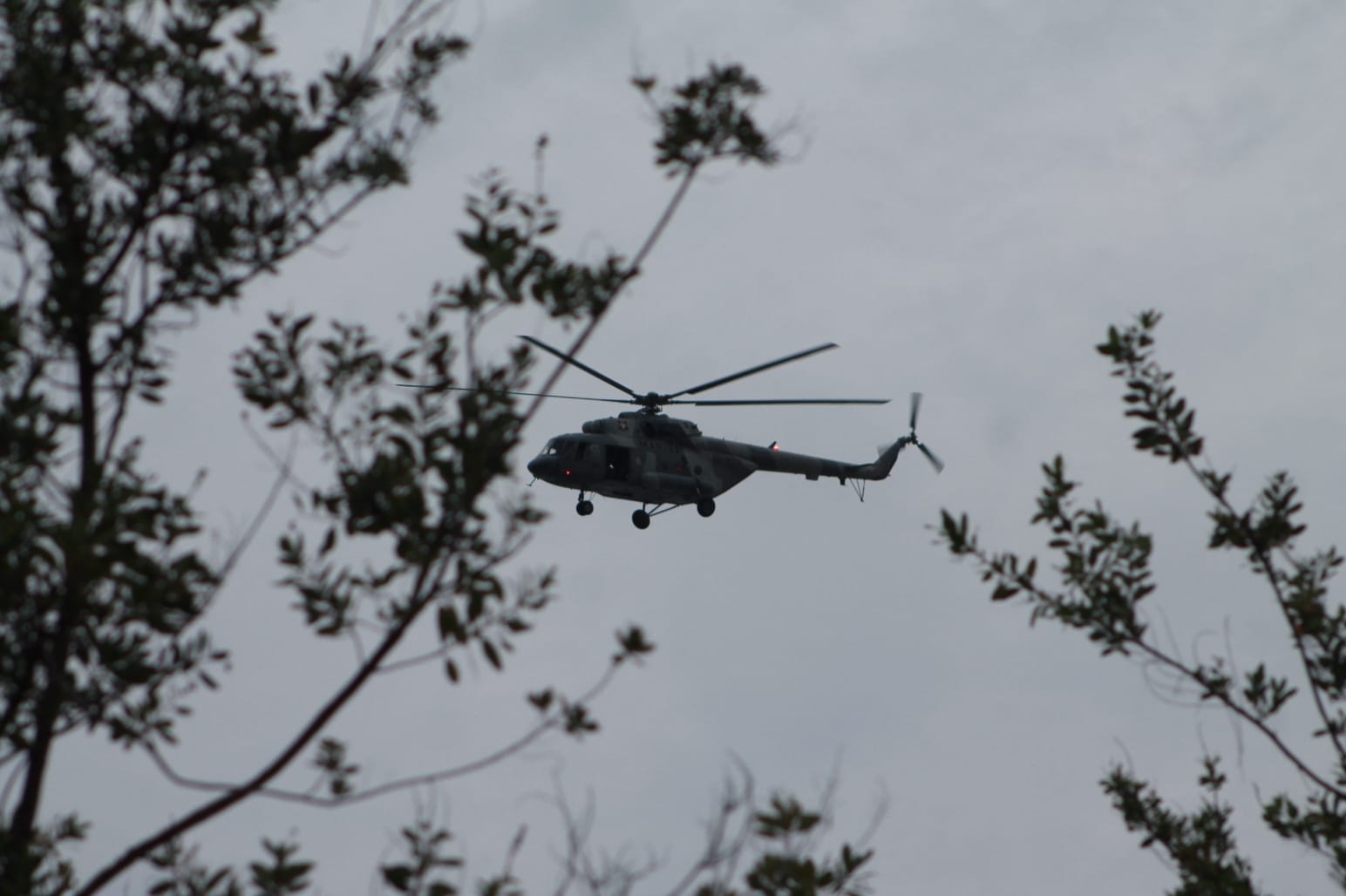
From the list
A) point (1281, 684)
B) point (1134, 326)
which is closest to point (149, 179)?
point (1134, 326)

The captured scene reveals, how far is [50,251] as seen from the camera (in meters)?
8.55

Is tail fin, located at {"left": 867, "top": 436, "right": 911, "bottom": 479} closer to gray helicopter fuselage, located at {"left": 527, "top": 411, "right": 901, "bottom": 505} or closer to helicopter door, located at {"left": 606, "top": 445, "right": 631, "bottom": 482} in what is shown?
gray helicopter fuselage, located at {"left": 527, "top": 411, "right": 901, "bottom": 505}

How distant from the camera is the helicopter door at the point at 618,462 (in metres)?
30.6

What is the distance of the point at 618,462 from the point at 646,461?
2.32ft

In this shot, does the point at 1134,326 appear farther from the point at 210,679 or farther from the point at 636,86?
the point at 210,679

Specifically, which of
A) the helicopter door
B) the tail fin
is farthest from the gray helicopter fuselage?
the tail fin

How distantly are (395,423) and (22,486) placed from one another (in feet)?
6.19

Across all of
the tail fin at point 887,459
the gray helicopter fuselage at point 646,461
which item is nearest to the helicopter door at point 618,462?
the gray helicopter fuselage at point 646,461

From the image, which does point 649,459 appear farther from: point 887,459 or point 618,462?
point 887,459

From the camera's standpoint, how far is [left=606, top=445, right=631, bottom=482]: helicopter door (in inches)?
1206

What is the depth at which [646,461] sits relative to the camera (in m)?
31.2

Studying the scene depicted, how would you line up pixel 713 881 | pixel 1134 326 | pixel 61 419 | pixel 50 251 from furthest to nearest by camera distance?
pixel 1134 326 < pixel 50 251 < pixel 61 419 < pixel 713 881

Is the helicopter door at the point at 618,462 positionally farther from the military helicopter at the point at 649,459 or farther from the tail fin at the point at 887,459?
the tail fin at the point at 887,459

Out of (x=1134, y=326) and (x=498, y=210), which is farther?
(x=1134, y=326)
